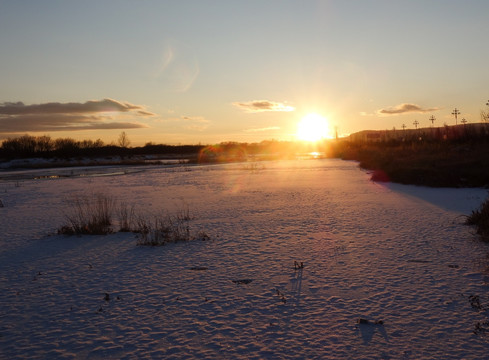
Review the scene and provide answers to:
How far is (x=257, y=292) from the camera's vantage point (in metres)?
5.88

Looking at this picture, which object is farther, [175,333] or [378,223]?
[378,223]

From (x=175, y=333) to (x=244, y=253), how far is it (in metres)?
3.55

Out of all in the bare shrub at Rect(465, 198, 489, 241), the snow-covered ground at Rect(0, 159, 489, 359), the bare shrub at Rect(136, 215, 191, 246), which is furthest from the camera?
the bare shrub at Rect(136, 215, 191, 246)

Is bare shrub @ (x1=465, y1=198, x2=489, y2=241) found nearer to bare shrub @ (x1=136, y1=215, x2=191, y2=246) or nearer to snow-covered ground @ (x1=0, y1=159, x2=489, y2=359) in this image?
snow-covered ground @ (x1=0, y1=159, x2=489, y2=359)

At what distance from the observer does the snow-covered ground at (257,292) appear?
14.1 ft

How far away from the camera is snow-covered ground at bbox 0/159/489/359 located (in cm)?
431

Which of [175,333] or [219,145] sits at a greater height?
[219,145]

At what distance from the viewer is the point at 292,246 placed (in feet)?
27.8

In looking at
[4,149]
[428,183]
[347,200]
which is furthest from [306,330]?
[4,149]

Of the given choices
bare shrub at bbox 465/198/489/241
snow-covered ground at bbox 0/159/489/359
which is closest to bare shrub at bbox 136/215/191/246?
snow-covered ground at bbox 0/159/489/359

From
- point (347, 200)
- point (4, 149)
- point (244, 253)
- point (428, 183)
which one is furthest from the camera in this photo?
point (4, 149)

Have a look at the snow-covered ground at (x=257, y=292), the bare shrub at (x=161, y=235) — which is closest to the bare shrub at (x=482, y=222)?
the snow-covered ground at (x=257, y=292)

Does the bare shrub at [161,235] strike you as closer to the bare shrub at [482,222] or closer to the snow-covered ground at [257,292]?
the snow-covered ground at [257,292]

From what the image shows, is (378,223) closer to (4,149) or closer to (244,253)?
(244,253)
